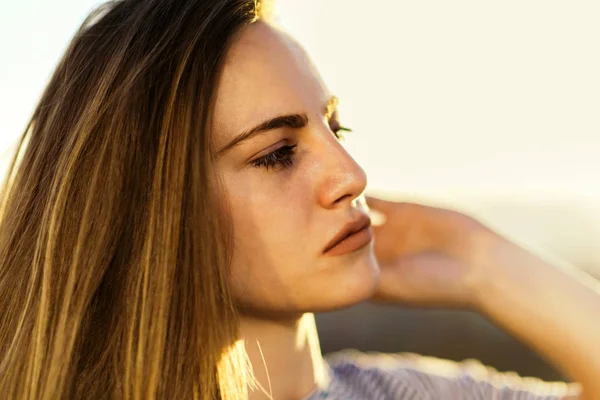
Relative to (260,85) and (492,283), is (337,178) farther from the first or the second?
(492,283)

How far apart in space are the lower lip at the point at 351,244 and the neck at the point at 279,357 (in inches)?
8.9

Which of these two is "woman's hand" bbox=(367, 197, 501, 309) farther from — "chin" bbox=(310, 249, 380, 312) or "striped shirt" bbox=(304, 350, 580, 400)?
"chin" bbox=(310, 249, 380, 312)

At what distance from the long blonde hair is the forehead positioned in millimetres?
29

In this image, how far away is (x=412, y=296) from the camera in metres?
1.78

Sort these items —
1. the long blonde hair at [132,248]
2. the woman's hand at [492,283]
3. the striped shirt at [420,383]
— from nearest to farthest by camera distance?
the long blonde hair at [132,248] → the woman's hand at [492,283] → the striped shirt at [420,383]

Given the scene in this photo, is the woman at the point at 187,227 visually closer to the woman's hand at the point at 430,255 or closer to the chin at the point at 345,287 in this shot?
the chin at the point at 345,287

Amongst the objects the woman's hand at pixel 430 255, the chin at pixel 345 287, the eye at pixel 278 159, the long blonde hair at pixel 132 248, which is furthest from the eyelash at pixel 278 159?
the woman's hand at pixel 430 255

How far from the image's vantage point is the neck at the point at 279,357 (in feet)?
4.92

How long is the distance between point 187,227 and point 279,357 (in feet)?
1.24

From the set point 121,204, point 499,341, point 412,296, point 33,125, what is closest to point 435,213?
point 412,296

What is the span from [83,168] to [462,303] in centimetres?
93

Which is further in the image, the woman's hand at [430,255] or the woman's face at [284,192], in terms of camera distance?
the woman's hand at [430,255]

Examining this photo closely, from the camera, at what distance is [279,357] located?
60.1 inches

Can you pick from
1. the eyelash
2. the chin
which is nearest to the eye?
the eyelash
